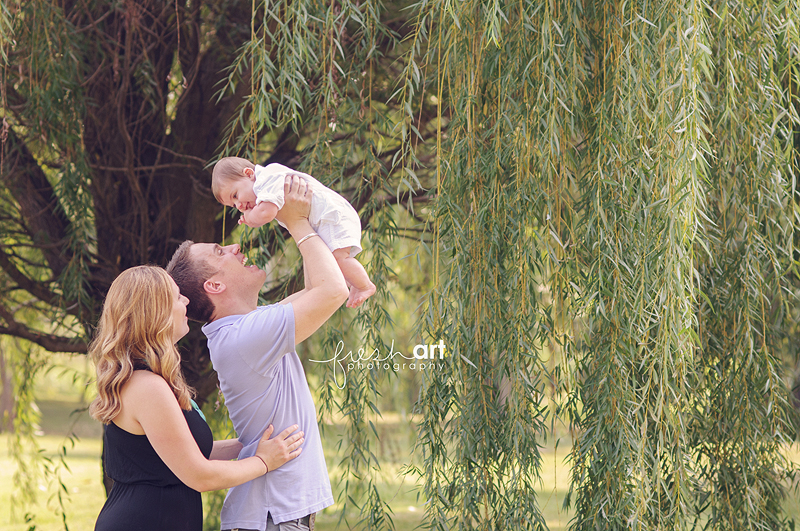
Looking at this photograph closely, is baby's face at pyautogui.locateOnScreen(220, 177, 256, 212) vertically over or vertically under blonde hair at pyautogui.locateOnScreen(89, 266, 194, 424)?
over

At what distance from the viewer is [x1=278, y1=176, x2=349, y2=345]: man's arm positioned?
1296 millimetres

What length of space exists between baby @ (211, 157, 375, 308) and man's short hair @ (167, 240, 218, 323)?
Result: 14 cm

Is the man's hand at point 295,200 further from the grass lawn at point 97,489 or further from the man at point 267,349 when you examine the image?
the grass lawn at point 97,489

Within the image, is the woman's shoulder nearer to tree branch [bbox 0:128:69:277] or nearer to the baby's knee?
the baby's knee

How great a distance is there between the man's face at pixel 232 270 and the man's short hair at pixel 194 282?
12 millimetres

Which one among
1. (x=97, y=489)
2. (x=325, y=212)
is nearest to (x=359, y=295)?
(x=325, y=212)

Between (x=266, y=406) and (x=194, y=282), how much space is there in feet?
0.98

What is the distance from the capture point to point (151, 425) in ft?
4.00

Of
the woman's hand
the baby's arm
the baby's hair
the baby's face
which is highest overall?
the baby's hair

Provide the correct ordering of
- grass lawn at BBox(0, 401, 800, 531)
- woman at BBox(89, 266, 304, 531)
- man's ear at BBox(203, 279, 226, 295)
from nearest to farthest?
woman at BBox(89, 266, 304, 531)
man's ear at BBox(203, 279, 226, 295)
grass lawn at BBox(0, 401, 800, 531)

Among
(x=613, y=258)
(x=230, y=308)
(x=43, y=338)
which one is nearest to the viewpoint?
(x=230, y=308)

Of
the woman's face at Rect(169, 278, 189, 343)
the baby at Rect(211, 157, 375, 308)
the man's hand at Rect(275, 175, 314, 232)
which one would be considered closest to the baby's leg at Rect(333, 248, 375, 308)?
the baby at Rect(211, 157, 375, 308)

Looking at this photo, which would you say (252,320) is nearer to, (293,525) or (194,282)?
(194,282)

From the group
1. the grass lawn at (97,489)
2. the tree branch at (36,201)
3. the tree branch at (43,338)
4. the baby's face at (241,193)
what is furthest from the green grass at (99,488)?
the baby's face at (241,193)
